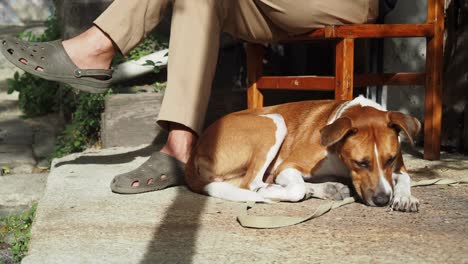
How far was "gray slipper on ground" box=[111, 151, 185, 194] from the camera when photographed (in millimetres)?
3596

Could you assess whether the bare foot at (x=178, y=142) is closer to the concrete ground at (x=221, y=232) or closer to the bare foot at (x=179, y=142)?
the bare foot at (x=179, y=142)

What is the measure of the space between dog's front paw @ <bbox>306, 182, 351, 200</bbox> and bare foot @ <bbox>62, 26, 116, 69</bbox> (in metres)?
1.42

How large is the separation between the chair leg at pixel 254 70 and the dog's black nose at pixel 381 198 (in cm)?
181

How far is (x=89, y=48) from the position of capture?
152 inches

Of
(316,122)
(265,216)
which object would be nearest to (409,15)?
(316,122)

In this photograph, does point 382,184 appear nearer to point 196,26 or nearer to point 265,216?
point 265,216

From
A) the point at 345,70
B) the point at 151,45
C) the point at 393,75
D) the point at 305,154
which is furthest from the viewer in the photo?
the point at 151,45

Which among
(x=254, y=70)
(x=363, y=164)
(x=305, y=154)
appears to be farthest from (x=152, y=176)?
(x=254, y=70)

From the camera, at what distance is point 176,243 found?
2.71 metres

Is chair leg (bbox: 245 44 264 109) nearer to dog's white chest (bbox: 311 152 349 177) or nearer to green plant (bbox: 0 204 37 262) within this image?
dog's white chest (bbox: 311 152 349 177)

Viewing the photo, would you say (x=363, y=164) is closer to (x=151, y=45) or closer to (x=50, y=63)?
(x=50, y=63)

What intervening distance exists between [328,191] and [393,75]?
132 centimetres

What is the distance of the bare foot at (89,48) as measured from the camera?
3855 millimetres

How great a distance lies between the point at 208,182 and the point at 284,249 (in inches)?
42.4
